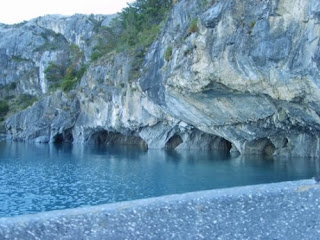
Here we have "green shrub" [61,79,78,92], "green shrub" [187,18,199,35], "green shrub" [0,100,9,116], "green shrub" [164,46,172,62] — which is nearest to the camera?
"green shrub" [187,18,199,35]

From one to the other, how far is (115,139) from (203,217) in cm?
6024

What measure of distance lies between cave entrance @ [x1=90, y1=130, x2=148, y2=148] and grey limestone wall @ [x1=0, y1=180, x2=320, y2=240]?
56.4 meters

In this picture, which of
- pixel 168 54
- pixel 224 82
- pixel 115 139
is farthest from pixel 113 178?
pixel 115 139

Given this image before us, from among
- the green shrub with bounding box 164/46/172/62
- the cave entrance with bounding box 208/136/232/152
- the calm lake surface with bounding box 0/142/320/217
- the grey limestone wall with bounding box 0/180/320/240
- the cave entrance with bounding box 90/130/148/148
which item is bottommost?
the calm lake surface with bounding box 0/142/320/217

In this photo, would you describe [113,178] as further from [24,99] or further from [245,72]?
[24,99]

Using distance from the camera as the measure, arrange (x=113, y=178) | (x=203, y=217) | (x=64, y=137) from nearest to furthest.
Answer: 1. (x=203, y=217)
2. (x=113, y=178)
3. (x=64, y=137)

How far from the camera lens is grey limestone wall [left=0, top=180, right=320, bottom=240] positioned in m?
3.22

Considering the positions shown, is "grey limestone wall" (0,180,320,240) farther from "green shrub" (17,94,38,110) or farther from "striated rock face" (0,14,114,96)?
"green shrub" (17,94,38,110)

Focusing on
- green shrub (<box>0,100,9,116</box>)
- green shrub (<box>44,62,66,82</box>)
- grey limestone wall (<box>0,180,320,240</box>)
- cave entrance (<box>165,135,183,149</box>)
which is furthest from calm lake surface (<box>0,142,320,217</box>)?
green shrub (<box>0,100,9,116</box>)

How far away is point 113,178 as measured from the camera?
2452 centimetres

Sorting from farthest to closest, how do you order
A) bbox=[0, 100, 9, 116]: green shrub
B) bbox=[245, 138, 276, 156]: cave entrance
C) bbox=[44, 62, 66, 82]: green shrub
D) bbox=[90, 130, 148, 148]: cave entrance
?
bbox=[0, 100, 9, 116]: green shrub, bbox=[44, 62, 66, 82]: green shrub, bbox=[90, 130, 148, 148]: cave entrance, bbox=[245, 138, 276, 156]: cave entrance

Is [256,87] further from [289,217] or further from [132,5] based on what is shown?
[132,5]

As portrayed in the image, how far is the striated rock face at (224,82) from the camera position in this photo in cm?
2208

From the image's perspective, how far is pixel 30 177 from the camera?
83.3ft
